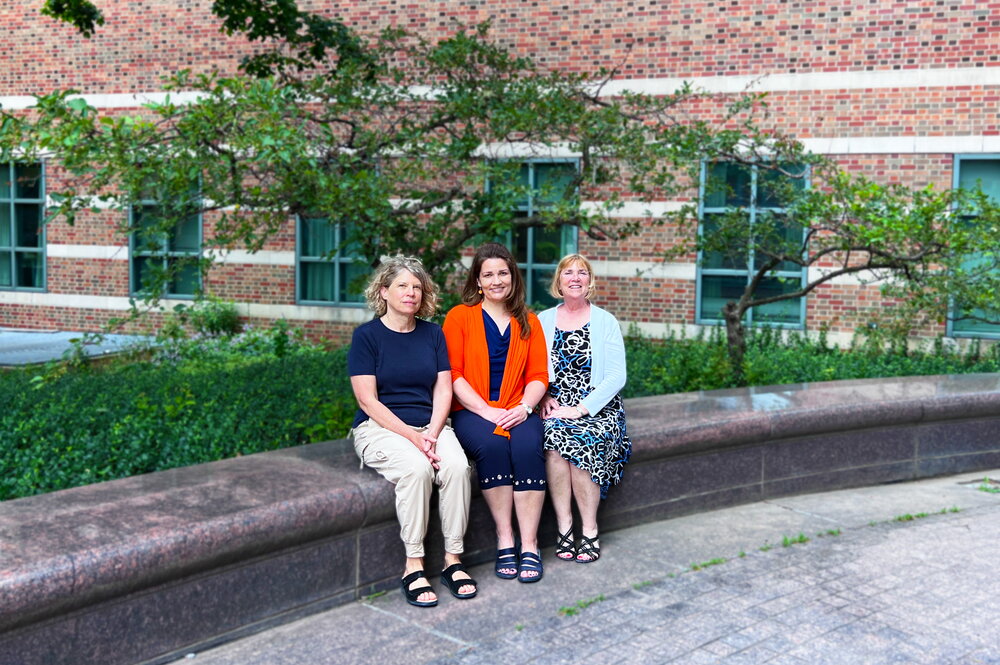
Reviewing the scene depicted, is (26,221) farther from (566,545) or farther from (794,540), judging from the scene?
(794,540)

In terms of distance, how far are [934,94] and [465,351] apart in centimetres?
890

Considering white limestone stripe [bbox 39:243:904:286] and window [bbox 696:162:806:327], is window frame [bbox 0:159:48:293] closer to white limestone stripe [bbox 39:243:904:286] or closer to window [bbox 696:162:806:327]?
white limestone stripe [bbox 39:243:904:286]

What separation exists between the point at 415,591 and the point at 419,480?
45cm

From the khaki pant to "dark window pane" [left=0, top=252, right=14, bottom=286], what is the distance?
541 inches

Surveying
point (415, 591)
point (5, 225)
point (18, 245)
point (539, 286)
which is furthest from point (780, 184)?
point (5, 225)

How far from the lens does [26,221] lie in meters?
16.3

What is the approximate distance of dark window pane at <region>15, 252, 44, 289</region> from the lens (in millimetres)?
16266

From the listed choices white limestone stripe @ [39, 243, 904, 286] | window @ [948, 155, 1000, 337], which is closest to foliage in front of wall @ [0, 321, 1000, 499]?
white limestone stripe @ [39, 243, 904, 286]

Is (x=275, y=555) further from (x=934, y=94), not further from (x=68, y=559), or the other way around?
(x=934, y=94)

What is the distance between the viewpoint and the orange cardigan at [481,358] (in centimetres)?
487

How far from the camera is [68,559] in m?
3.29

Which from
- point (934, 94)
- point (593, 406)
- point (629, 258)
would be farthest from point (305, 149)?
point (934, 94)

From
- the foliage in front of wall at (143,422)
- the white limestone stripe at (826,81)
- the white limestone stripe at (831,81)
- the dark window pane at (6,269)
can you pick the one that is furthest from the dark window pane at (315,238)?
the foliage in front of wall at (143,422)

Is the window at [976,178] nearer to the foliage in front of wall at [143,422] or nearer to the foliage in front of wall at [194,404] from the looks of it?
the foliage in front of wall at [194,404]
